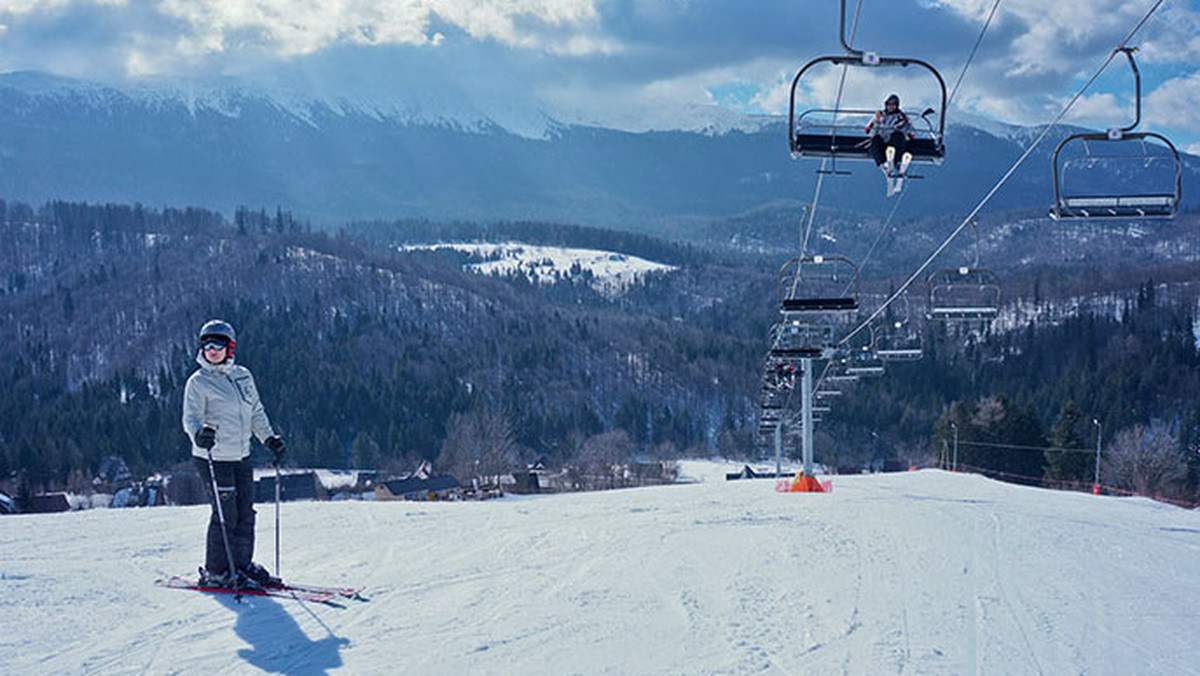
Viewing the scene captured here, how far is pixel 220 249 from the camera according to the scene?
18750cm

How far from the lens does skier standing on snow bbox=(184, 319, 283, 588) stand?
24.1 ft

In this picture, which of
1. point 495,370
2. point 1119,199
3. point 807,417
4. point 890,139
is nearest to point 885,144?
point 890,139

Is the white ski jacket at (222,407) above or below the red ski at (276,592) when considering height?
above

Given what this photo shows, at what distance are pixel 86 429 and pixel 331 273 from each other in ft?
299

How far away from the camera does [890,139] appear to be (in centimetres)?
934

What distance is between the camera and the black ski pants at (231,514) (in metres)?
7.41

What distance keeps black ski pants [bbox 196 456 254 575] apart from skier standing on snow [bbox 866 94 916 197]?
21.7 ft

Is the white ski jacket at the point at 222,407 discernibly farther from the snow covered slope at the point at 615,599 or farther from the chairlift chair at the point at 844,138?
the chairlift chair at the point at 844,138

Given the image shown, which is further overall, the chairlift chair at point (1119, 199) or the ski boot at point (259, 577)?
the chairlift chair at point (1119, 199)

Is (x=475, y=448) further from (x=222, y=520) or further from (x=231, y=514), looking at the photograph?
(x=222, y=520)

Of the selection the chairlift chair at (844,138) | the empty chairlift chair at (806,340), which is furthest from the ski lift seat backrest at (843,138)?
the empty chairlift chair at (806,340)

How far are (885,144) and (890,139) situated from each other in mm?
83

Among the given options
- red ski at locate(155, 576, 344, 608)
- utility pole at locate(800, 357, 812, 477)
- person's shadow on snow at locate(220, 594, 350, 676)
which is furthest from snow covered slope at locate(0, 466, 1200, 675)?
utility pole at locate(800, 357, 812, 477)

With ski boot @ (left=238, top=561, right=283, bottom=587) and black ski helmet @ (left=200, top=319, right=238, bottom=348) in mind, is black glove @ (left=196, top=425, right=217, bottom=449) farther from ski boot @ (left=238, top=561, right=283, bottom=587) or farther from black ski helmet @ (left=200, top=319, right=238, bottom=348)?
ski boot @ (left=238, top=561, right=283, bottom=587)
